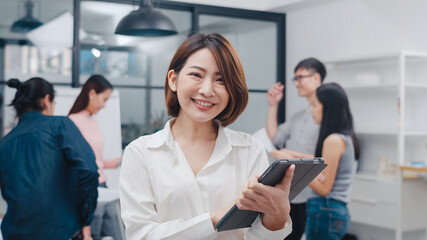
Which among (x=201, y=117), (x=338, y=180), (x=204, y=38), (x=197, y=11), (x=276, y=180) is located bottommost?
(x=338, y=180)

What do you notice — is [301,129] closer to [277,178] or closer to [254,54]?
[254,54]

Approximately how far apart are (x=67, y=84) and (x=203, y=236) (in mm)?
3394

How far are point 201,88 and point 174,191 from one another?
250mm

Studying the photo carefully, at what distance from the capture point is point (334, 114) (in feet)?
8.84

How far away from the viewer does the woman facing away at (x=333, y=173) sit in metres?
2.55

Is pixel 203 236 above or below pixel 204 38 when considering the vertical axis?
below

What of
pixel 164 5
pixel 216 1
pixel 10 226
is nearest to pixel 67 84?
pixel 164 5

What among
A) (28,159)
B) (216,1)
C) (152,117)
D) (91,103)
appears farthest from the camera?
(216,1)

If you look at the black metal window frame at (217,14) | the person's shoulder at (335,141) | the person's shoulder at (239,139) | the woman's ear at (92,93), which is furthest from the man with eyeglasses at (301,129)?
the person's shoulder at (239,139)

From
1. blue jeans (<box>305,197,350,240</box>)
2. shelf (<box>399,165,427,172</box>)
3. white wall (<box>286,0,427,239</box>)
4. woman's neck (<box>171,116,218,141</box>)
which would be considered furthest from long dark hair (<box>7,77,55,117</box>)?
white wall (<box>286,0,427,239</box>)

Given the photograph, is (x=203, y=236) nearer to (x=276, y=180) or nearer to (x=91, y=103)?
(x=276, y=180)

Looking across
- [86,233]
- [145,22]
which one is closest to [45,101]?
[86,233]

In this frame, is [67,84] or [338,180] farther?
[67,84]

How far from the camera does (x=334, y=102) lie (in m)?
2.68
